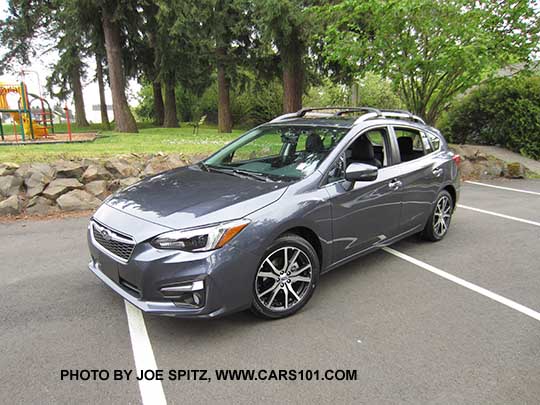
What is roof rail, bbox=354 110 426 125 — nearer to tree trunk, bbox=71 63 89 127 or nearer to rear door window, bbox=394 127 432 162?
rear door window, bbox=394 127 432 162

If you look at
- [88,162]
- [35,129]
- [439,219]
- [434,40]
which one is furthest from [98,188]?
[35,129]

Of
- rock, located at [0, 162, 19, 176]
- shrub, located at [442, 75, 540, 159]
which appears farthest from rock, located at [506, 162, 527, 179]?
rock, located at [0, 162, 19, 176]

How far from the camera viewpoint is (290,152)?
4.18 meters

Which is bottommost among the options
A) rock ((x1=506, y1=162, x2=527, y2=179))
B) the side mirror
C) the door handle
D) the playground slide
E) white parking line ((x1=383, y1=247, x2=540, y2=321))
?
white parking line ((x1=383, y1=247, x2=540, y2=321))

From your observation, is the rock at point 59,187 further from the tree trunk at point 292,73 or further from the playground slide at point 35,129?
the tree trunk at point 292,73

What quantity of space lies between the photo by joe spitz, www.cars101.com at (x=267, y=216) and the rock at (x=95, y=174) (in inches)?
149

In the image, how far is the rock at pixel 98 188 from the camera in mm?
7129

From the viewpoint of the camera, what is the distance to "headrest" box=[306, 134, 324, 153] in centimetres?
392

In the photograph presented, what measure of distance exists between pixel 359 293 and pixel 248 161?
181 centimetres

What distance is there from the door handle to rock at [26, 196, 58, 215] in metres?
5.52

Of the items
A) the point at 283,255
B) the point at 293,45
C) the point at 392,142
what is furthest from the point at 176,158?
the point at 293,45

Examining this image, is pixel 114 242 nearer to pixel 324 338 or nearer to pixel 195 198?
pixel 195 198

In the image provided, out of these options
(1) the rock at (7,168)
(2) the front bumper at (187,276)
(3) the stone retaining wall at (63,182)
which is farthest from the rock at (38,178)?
(2) the front bumper at (187,276)

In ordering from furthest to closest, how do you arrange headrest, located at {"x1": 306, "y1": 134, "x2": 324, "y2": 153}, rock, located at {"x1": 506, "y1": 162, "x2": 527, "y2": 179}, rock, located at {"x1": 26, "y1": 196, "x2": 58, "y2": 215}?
rock, located at {"x1": 506, "y1": 162, "x2": 527, "y2": 179} → rock, located at {"x1": 26, "y1": 196, "x2": 58, "y2": 215} → headrest, located at {"x1": 306, "y1": 134, "x2": 324, "y2": 153}
